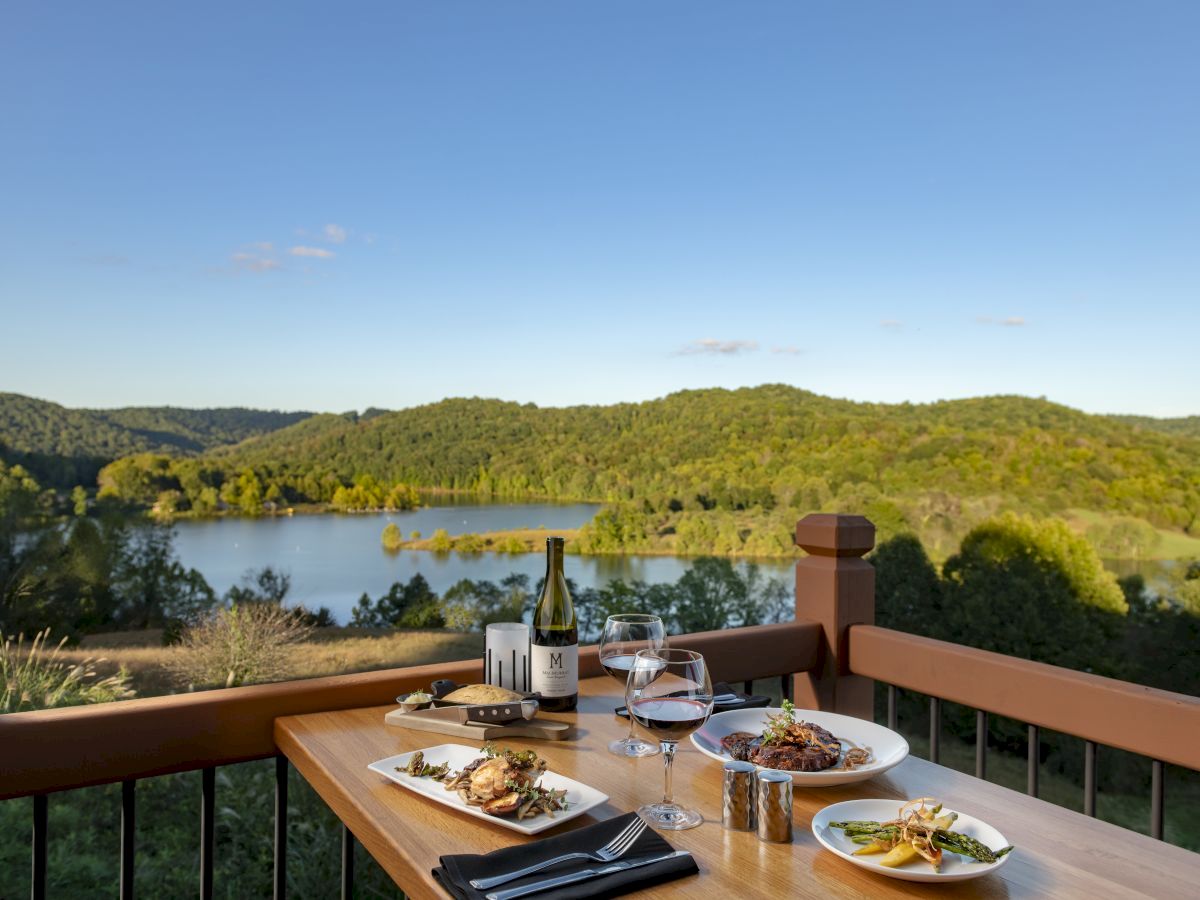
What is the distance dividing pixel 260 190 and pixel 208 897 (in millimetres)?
16527

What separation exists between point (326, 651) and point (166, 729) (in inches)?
600

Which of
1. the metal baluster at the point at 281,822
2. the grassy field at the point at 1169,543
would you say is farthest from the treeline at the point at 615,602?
the metal baluster at the point at 281,822

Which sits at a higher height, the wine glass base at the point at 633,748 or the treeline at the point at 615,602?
the wine glass base at the point at 633,748

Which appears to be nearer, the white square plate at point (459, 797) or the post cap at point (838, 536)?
the white square plate at point (459, 797)

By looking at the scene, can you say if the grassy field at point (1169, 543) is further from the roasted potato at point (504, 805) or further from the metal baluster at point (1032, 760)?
the roasted potato at point (504, 805)

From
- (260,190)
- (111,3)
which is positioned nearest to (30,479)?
(260,190)

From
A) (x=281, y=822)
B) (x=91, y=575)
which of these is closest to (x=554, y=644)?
(x=281, y=822)

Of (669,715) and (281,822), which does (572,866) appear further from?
(281,822)

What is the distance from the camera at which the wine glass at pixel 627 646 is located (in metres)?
1.09

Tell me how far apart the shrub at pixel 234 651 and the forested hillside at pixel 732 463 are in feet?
9.02

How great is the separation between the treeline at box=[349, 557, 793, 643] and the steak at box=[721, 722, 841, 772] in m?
13.4

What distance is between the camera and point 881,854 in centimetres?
76

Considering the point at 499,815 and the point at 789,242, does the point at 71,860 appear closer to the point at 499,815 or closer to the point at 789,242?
the point at 499,815

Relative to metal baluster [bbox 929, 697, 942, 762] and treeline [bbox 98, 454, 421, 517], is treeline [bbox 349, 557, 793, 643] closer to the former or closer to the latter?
treeline [bbox 98, 454, 421, 517]
